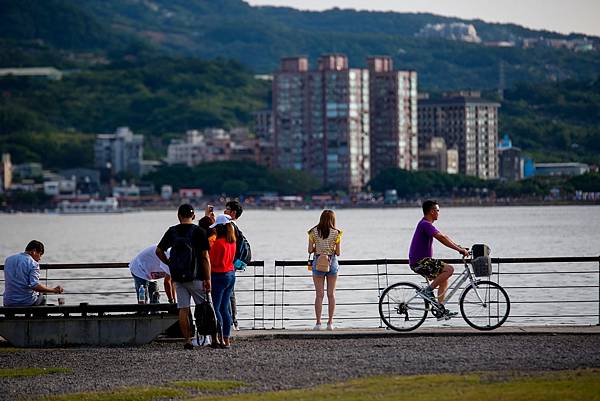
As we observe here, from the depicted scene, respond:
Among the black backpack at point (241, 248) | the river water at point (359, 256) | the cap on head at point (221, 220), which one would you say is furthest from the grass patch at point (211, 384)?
the river water at point (359, 256)

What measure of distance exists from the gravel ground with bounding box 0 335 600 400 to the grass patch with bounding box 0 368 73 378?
0.79ft

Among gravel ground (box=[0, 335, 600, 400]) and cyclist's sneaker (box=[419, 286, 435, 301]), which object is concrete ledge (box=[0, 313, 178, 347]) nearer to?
gravel ground (box=[0, 335, 600, 400])

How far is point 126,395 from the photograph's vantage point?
18.9m

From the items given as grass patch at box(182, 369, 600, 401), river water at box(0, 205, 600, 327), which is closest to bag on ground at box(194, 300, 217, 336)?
river water at box(0, 205, 600, 327)

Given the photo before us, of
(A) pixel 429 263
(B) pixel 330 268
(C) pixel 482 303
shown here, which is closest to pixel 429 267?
(A) pixel 429 263

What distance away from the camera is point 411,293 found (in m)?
24.1

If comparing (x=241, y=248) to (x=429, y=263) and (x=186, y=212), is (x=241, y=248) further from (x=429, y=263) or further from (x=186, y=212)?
(x=429, y=263)

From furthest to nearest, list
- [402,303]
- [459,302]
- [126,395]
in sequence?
[402,303]
[459,302]
[126,395]

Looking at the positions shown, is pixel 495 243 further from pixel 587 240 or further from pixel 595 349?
pixel 595 349

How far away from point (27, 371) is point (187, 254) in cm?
290

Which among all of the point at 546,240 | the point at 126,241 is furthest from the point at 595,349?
the point at 126,241

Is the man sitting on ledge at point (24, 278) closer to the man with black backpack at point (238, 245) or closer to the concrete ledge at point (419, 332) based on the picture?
the man with black backpack at point (238, 245)

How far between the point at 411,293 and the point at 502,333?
1.42 meters

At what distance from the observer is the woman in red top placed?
76.9 feet
